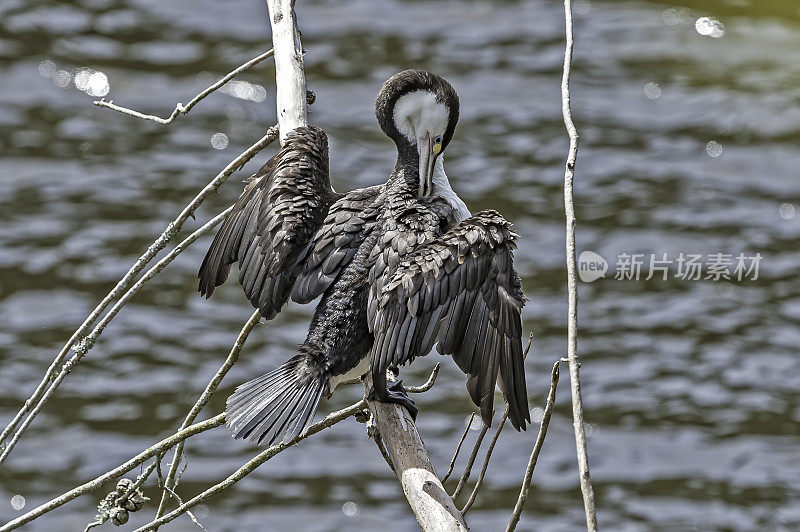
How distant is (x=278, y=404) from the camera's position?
11.4 feet

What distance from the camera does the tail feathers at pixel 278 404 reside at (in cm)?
342

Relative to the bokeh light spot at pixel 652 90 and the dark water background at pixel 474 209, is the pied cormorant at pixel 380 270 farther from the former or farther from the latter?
the bokeh light spot at pixel 652 90

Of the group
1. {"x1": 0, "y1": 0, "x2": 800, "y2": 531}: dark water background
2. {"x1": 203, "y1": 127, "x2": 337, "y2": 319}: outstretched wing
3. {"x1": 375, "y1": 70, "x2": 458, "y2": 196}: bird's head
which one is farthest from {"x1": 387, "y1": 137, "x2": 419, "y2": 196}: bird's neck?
{"x1": 0, "y1": 0, "x2": 800, "y2": 531}: dark water background

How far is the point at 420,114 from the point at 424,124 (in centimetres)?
→ 4

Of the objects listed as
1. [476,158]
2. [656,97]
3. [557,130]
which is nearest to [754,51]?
[656,97]

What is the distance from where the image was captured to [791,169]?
27.5ft

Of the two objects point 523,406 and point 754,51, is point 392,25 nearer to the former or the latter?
point 754,51

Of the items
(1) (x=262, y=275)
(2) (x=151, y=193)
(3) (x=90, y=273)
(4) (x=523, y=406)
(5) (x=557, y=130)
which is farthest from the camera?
(5) (x=557, y=130)

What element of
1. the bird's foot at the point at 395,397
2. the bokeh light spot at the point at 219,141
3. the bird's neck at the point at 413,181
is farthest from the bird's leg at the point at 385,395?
the bokeh light spot at the point at 219,141

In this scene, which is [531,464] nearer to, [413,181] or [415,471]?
[415,471]

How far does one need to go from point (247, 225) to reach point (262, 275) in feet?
0.79

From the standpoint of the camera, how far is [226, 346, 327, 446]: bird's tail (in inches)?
134

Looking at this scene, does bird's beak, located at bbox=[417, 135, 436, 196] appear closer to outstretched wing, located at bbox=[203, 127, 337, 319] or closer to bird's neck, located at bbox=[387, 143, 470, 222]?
bird's neck, located at bbox=[387, 143, 470, 222]

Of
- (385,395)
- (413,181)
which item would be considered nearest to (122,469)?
(385,395)
